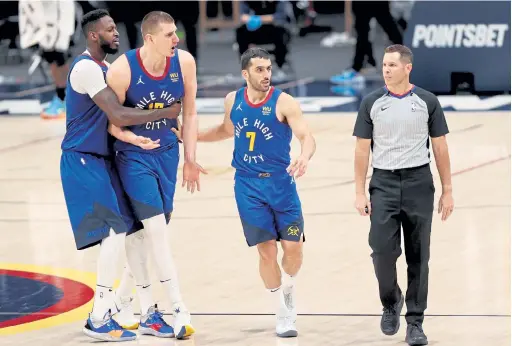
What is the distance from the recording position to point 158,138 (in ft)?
26.5

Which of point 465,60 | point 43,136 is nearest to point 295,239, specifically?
point 43,136

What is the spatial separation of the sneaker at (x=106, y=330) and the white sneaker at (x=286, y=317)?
0.90 meters

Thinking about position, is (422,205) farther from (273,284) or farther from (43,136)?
(43,136)

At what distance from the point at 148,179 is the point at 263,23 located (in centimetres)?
1402

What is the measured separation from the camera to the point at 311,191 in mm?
13055

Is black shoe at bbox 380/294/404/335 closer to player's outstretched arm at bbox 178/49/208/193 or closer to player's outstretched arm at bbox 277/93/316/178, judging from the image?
player's outstretched arm at bbox 277/93/316/178

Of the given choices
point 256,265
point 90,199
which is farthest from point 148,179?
point 256,265

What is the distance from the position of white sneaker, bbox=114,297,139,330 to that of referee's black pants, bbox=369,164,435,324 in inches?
65.1

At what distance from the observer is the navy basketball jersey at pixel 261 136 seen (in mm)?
7953

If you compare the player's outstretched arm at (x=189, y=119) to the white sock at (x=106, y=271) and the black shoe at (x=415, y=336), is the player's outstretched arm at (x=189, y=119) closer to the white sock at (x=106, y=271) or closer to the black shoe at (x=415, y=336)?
the white sock at (x=106, y=271)

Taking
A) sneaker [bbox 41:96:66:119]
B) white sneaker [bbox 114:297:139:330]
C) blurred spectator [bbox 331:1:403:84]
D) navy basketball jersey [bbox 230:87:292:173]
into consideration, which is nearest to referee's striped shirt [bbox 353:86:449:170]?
navy basketball jersey [bbox 230:87:292:173]

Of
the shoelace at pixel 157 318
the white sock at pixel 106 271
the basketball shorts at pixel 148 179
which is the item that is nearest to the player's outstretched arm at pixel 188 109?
the basketball shorts at pixel 148 179

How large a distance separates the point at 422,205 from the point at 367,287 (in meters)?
1.73

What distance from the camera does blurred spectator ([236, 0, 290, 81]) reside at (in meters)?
21.7
